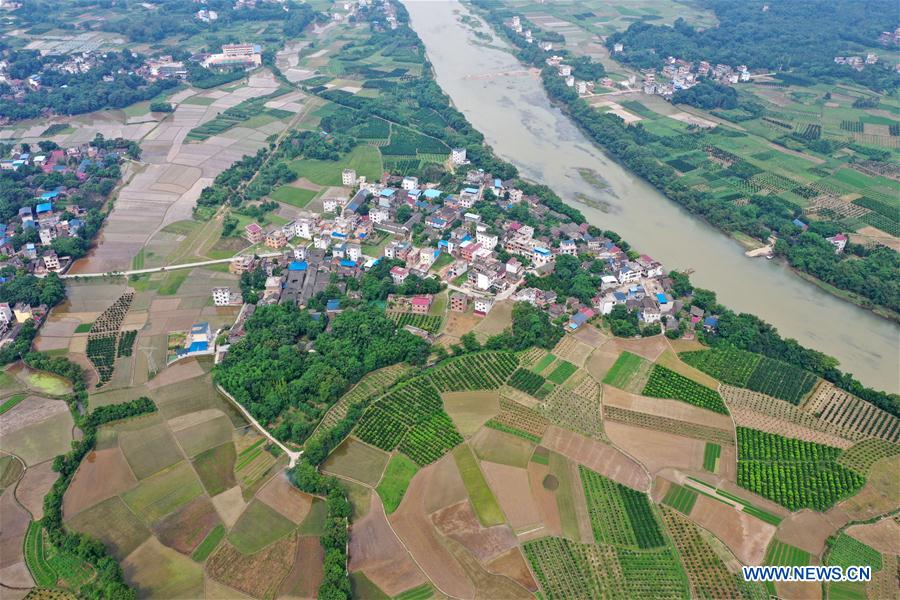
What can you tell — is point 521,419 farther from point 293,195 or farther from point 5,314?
point 293,195

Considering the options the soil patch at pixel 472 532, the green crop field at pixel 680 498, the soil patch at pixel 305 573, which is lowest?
the soil patch at pixel 305 573

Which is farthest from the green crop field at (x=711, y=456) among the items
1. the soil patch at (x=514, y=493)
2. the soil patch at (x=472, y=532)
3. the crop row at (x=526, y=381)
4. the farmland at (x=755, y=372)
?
the soil patch at (x=472, y=532)

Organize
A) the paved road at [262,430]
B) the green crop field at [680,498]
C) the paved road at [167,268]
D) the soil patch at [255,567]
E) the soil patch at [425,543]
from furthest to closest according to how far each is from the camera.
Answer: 1. the paved road at [167,268]
2. the paved road at [262,430]
3. the green crop field at [680,498]
4. the soil patch at [425,543]
5. the soil patch at [255,567]

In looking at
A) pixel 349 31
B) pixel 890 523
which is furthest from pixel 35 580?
pixel 349 31

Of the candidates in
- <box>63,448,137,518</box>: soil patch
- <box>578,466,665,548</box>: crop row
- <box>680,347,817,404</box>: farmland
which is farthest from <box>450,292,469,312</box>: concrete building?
<box>63,448,137,518</box>: soil patch

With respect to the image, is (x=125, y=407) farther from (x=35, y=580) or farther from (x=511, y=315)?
(x=511, y=315)

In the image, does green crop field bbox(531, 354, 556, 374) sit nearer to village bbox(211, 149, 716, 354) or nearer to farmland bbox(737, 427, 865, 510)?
village bbox(211, 149, 716, 354)

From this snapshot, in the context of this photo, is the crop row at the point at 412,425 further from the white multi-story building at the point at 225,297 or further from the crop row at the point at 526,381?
the white multi-story building at the point at 225,297
